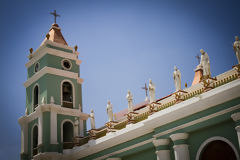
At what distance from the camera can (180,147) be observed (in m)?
15.2

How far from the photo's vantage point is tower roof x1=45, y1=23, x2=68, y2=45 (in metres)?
25.0

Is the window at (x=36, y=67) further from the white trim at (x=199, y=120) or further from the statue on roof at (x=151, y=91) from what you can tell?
the white trim at (x=199, y=120)

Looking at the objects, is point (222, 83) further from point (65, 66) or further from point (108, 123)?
point (65, 66)

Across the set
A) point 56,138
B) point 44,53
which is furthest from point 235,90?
point 44,53

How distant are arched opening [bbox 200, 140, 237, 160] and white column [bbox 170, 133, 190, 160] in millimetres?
648

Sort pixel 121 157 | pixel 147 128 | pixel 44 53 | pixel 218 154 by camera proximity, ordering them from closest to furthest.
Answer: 1. pixel 218 154
2. pixel 147 128
3. pixel 121 157
4. pixel 44 53

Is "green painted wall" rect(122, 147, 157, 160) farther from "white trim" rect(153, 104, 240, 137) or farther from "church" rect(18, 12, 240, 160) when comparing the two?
"white trim" rect(153, 104, 240, 137)

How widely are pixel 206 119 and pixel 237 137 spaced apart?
1.36 m

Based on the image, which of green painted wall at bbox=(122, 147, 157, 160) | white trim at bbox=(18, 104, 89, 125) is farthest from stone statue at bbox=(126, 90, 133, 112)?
white trim at bbox=(18, 104, 89, 125)

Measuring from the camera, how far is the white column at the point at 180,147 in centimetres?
1515

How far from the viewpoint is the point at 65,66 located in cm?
2423

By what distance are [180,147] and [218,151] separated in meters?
1.52

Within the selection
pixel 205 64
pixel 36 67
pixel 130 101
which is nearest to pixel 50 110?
pixel 36 67

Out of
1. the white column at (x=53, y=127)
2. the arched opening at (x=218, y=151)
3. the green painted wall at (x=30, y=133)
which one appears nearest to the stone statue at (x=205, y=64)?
the arched opening at (x=218, y=151)
